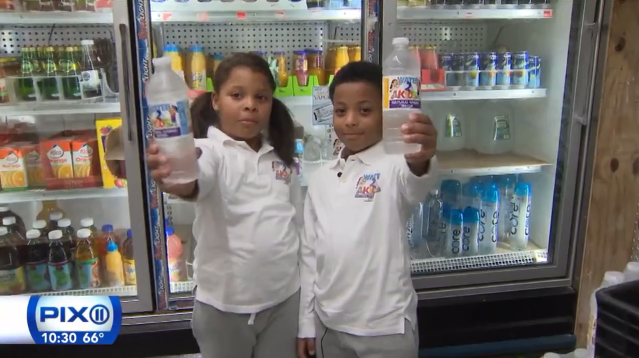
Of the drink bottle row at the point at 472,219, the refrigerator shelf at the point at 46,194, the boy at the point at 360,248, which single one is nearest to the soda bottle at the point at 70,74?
the refrigerator shelf at the point at 46,194

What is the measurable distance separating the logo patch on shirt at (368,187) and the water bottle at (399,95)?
8cm

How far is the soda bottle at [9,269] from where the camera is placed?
6.89 feet

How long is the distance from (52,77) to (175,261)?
0.88 m

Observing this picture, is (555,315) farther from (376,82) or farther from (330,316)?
(376,82)

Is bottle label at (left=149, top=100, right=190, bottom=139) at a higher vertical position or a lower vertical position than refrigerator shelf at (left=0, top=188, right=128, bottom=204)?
higher

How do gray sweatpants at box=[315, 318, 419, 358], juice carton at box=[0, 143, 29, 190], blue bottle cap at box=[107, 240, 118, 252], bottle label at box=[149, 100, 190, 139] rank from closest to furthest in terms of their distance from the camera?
bottle label at box=[149, 100, 190, 139], gray sweatpants at box=[315, 318, 419, 358], juice carton at box=[0, 143, 29, 190], blue bottle cap at box=[107, 240, 118, 252]

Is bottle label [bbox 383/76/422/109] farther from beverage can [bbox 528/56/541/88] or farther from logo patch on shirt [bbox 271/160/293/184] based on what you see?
beverage can [bbox 528/56/541/88]

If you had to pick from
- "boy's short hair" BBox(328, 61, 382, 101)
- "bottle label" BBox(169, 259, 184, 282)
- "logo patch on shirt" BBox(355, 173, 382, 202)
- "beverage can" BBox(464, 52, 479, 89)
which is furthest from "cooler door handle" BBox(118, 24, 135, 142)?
"beverage can" BBox(464, 52, 479, 89)

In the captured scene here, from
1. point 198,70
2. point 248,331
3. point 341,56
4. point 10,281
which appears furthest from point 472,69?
point 10,281

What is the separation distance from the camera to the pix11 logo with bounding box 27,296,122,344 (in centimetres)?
174

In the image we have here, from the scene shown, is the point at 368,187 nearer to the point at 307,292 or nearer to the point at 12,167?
the point at 307,292

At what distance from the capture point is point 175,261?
2254 millimetres

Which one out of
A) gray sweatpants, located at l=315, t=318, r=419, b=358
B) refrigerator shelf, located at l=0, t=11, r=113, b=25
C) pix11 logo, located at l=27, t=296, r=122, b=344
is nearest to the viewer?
gray sweatpants, located at l=315, t=318, r=419, b=358

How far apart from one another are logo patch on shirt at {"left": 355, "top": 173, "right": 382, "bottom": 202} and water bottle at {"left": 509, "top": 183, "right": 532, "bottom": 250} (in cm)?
130
